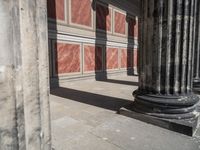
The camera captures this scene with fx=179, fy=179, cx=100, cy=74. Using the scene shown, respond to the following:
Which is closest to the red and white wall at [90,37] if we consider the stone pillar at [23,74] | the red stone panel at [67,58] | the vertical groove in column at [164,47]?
the red stone panel at [67,58]

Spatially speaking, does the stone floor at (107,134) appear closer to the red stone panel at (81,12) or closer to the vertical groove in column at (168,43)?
the vertical groove in column at (168,43)

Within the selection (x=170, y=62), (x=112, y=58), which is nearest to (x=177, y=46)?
(x=170, y=62)

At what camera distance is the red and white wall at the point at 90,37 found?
276 inches

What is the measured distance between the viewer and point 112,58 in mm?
10414

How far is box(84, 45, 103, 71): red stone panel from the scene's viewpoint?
848 cm

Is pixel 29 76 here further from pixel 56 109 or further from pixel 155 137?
pixel 56 109

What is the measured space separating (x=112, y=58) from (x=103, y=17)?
2356mm

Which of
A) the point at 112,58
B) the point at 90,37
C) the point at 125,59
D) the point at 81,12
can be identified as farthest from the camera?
the point at 125,59

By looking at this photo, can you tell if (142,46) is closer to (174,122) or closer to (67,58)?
(174,122)

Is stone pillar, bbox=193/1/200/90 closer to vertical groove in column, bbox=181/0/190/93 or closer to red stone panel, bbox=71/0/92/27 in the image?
vertical groove in column, bbox=181/0/190/93

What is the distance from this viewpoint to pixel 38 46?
1.22m

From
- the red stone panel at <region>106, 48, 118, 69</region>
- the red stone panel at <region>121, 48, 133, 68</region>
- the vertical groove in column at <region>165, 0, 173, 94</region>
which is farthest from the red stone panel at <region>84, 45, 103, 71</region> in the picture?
the vertical groove in column at <region>165, 0, 173, 94</region>

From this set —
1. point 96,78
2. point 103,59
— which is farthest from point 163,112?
point 103,59

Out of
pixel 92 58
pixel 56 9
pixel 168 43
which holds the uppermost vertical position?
pixel 56 9
